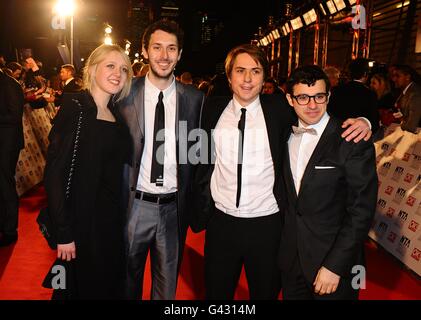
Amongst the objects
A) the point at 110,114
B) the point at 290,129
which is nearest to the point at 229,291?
the point at 290,129

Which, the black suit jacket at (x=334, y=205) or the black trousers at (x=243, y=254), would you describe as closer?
the black suit jacket at (x=334, y=205)

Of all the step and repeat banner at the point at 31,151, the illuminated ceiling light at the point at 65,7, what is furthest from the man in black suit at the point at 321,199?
the illuminated ceiling light at the point at 65,7

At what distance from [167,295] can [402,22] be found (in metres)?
13.8

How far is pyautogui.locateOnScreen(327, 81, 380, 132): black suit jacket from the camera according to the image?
513cm

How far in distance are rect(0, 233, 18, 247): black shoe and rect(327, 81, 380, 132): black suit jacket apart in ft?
13.4

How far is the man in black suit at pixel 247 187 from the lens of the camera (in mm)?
2600

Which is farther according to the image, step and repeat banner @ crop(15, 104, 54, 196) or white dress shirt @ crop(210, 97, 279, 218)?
step and repeat banner @ crop(15, 104, 54, 196)

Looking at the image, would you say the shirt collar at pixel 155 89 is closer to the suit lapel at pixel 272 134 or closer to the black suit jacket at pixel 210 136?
the black suit jacket at pixel 210 136

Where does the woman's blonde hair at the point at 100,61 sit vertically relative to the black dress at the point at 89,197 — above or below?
above

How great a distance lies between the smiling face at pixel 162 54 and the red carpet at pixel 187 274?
204 cm

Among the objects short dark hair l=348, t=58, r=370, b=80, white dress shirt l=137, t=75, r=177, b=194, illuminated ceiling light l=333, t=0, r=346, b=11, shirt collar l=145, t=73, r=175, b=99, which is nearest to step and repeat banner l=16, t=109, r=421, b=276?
short dark hair l=348, t=58, r=370, b=80

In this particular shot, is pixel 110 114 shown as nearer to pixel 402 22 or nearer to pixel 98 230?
pixel 98 230

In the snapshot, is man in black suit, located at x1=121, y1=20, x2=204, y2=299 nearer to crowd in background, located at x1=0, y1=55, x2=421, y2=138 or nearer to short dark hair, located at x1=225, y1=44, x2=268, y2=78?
short dark hair, located at x1=225, y1=44, x2=268, y2=78
